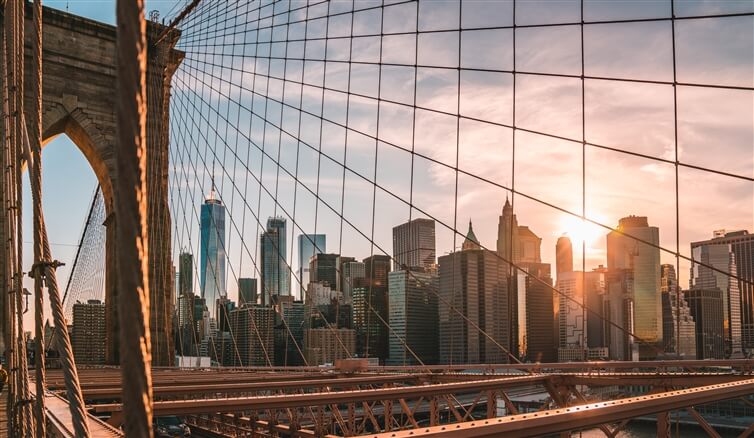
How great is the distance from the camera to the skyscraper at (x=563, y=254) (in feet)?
26.9

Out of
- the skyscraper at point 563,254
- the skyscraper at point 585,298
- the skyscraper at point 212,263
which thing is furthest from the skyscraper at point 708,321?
the skyscraper at point 212,263

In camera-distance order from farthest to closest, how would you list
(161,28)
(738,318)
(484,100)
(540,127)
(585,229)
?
(161,28) < (484,100) < (540,127) < (738,318) < (585,229)

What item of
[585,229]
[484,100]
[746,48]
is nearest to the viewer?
[746,48]

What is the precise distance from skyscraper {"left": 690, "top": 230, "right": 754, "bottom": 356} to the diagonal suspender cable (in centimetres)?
584

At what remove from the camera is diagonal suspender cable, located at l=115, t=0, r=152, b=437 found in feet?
2.73

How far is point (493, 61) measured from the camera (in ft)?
27.6

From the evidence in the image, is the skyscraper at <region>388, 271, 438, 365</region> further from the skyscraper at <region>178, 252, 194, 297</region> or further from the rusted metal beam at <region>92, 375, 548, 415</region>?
the rusted metal beam at <region>92, 375, 548, 415</region>

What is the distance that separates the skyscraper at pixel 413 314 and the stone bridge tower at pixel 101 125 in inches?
197

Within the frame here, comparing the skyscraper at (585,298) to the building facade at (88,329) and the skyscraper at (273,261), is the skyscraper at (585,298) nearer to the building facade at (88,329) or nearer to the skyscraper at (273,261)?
the skyscraper at (273,261)

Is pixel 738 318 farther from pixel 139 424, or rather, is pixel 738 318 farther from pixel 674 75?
pixel 139 424

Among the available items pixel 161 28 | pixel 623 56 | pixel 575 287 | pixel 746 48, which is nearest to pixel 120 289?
pixel 746 48

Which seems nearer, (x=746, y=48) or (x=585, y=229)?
(x=746, y=48)

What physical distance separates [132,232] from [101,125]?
15965 mm

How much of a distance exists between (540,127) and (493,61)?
1.12 m
